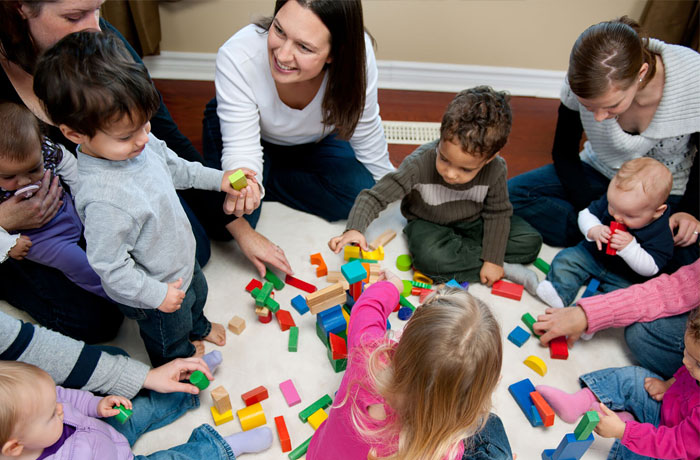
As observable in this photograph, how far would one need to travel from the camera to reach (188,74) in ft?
8.64

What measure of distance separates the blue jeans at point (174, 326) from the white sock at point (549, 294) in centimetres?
107

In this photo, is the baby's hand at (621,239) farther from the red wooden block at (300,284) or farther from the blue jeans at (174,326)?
the blue jeans at (174,326)

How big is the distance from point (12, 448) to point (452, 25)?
2424mm

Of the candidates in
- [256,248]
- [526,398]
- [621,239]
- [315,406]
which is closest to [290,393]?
[315,406]

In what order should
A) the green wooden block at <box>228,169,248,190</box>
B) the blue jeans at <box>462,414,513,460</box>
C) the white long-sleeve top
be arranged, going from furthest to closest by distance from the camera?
1. the white long-sleeve top
2. the green wooden block at <box>228,169,248,190</box>
3. the blue jeans at <box>462,414,513,460</box>

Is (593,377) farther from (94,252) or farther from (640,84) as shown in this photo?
(94,252)

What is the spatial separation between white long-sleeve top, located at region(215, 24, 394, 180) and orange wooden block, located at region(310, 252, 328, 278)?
0.35 metres

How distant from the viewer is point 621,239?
5.31ft

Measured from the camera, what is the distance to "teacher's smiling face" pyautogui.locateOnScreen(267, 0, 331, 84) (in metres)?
1.35

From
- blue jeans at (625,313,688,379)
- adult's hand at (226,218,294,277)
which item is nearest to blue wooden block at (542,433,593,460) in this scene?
blue jeans at (625,313,688,379)

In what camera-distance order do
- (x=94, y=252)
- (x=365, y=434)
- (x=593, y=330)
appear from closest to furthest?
(x=365, y=434) < (x=94, y=252) < (x=593, y=330)

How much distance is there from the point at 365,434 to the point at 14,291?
107 cm

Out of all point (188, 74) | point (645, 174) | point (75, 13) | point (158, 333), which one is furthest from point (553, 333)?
point (188, 74)

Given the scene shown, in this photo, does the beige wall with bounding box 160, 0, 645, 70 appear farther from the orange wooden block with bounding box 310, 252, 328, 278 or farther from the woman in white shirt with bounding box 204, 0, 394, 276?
the orange wooden block with bounding box 310, 252, 328, 278
